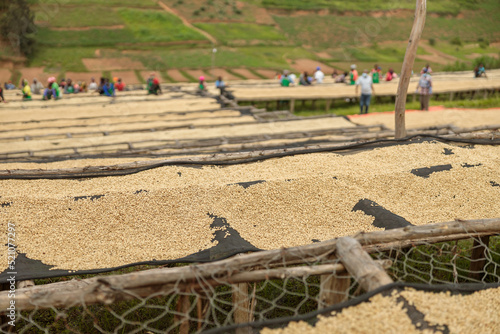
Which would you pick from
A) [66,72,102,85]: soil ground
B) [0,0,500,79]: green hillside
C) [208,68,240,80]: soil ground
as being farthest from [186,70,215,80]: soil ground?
[66,72,102,85]: soil ground

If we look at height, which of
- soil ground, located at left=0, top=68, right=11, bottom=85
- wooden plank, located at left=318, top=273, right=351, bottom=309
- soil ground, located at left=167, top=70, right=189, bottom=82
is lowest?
soil ground, located at left=0, top=68, right=11, bottom=85

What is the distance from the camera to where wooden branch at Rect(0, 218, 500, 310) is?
2576 millimetres

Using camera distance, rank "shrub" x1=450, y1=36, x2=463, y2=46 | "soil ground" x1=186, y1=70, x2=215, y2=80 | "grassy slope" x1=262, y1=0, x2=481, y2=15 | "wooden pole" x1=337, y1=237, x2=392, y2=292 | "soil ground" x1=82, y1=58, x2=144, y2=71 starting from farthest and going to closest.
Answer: "grassy slope" x1=262, y1=0, x2=481, y2=15 → "shrub" x1=450, y1=36, x2=463, y2=46 → "soil ground" x1=82, y1=58, x2=144, y2=71 → "soil ground" x1=186, y1=70, x2=215, y2=80 → "wooden pole" x1=337, y1=237, x2=392, y2=292

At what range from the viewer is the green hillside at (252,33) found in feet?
94.1

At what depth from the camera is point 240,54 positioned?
29.9m

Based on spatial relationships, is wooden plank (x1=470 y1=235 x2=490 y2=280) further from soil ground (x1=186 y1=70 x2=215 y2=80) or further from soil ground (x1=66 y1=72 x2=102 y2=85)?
soil ground (x1=66 y1=72 x2=102 y2=85)

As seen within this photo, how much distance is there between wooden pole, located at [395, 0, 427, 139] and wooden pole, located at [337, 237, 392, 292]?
4301 mm

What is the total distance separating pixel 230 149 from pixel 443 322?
563 cm

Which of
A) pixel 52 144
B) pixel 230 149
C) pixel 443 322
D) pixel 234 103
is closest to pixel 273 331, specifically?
pixel 443 322

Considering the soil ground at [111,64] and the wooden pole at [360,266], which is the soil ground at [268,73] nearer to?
the soil ground at [111,64]

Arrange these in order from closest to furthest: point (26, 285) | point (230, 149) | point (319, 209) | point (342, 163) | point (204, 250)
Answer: point (26, 285)
point (204, 250)
point (319, 209)
point (342, 163)
point (230, 149)

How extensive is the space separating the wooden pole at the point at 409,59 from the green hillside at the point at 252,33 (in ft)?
62.8

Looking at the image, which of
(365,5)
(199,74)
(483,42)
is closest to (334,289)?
(199,74)

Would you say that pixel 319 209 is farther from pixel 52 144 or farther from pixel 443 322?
pixel 52 144
